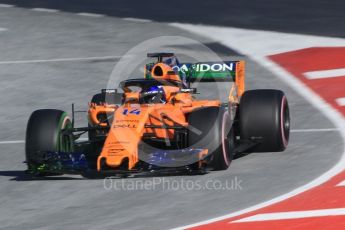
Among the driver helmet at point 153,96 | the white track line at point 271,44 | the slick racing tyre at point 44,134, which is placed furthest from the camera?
the white track line at point 271,44

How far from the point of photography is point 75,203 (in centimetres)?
1277

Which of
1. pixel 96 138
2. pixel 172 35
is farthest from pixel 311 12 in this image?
pixel 96 138

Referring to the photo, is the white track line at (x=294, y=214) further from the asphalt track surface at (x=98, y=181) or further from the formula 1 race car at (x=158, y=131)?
the formula 1 race car at (x=158, y=131)

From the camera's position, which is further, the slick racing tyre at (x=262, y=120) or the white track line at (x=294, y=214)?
the slick racing tyre at (x=262, y=120)

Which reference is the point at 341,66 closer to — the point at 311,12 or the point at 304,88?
the point at 304,88

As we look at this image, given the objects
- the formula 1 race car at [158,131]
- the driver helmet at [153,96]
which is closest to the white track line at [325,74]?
the formula 1 race car at [158,131]

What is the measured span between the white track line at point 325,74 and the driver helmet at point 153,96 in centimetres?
644

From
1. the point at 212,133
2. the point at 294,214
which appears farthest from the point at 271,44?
the point at 294,214

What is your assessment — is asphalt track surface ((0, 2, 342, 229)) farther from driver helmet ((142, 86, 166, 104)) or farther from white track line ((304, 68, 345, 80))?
driver helmet ((142, 86, 166, 104))

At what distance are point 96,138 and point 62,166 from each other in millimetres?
926

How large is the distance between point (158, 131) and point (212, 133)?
37.2 inches

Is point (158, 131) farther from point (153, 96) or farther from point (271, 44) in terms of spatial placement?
point (271, 44)

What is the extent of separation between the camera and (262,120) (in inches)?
596

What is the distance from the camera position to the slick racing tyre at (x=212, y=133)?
13.8 m
